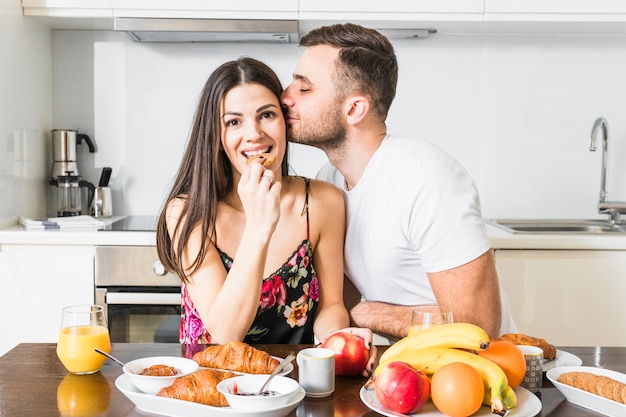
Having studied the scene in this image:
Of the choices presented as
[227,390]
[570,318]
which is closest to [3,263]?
[227,390]

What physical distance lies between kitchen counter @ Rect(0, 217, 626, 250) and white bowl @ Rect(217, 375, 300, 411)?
1578 mm

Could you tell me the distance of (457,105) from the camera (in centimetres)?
324

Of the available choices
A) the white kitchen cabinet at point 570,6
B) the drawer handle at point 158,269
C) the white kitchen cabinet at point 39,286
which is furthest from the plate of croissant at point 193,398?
the white kitchen cabinet at point 570,6

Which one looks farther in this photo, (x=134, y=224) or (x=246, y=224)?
(x=134, y=224)

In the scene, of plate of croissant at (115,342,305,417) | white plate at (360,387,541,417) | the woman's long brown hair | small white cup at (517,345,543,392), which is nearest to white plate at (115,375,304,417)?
plate of croissant at (115,342,305,417)

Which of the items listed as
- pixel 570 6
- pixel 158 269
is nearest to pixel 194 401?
pixel 158 269

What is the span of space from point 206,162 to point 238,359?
66cm


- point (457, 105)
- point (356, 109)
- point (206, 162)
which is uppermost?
point (457, 105)

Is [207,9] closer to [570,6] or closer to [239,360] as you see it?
[570,6]

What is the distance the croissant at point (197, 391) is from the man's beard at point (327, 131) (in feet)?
3.11

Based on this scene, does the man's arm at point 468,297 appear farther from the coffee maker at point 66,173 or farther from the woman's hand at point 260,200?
the coffee maker at point 66,173

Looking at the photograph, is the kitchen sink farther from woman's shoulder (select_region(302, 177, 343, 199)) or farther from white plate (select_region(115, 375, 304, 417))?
white plate (select_region(115, 375, 304, 417))

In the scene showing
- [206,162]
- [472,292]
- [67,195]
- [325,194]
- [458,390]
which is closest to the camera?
[458,390]

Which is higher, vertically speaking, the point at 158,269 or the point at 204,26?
the point at 204,26
